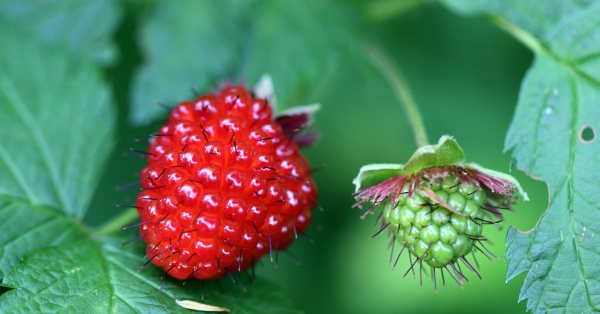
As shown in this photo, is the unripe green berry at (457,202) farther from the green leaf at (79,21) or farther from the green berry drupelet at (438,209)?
the green leaf at (79,21)

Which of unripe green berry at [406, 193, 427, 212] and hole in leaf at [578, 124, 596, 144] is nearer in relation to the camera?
unripe green berry at [406, 193, 427, 212]

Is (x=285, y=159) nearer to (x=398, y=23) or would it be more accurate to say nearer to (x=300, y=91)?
(x=300, y=91)

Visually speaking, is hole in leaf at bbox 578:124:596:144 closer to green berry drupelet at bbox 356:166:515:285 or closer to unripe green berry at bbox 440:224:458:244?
green berry drupelet at bbox 356:166:515:285

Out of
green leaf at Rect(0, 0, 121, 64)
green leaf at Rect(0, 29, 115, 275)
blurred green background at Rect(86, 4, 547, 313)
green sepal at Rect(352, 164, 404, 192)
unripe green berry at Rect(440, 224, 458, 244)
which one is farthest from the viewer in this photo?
blurred green background at Rect(86, 4, 547, 313)

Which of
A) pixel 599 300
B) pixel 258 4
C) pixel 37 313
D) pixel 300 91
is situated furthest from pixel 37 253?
pixel 599 300

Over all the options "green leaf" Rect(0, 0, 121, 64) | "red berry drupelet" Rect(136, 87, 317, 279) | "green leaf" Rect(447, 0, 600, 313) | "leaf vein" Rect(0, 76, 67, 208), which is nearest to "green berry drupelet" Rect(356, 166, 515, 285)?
"green leaf" Rect(447, 0, 600, 313)

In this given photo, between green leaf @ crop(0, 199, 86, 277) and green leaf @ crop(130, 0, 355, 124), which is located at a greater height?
green leaf @ crop(130, 0, 355, 124)

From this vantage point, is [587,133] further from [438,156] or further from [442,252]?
[442,252]
